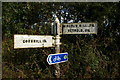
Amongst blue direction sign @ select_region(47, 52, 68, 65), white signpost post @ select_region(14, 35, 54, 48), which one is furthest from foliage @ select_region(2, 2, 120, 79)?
white signpost post @ select_region(14, 35, 54, 48)

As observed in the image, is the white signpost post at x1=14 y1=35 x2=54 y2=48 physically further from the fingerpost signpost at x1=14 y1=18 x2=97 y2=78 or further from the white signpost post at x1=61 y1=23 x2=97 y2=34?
the white signpost post at x1=61 y1=23 x2=97 y2=34

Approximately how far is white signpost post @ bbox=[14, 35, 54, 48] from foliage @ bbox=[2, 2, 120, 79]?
48.1 inches

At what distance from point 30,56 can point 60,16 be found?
4.70ft

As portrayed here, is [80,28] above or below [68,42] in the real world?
above

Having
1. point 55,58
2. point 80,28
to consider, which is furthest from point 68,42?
point 55,58

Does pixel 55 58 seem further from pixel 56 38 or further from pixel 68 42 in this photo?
pixel 68 42

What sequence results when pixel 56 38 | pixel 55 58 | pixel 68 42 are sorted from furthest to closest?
1. pixel 68 42
2. pixel 56 38
3. pixel 55 58

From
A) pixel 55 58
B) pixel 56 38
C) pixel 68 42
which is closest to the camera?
pixel 55 58

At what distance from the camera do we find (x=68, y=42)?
4.82 meters

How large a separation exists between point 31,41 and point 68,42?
1754mm

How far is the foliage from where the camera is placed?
14.3 feet

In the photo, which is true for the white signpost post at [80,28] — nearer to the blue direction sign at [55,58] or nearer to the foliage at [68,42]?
the blue direction sign at [55,58]

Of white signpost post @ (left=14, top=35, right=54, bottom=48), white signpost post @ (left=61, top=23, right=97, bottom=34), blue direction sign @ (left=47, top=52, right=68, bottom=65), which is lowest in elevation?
blue direction sign @ (left=47, top=52, right=68, bottom=65)

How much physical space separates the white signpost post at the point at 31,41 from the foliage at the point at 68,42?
122 centimetres
